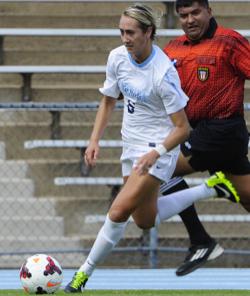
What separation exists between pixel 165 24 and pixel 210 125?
16.3 ft

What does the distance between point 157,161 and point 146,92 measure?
46cm

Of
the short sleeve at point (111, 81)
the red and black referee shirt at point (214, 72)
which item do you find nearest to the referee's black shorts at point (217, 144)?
the red and black referee shirt at point (214, 72)

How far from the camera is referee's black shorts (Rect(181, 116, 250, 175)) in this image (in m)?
7.95

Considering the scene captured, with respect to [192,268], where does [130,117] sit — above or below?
above

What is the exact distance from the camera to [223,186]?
814cm

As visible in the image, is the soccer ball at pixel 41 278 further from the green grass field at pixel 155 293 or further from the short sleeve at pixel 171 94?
the short sleeve at pixel 171 94

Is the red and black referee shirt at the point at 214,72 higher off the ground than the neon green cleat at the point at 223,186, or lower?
higher

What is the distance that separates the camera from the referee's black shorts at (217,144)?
7.95 m

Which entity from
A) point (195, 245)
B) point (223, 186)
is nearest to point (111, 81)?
point (223, 186)

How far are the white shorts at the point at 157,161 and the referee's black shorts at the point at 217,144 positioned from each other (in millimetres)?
449

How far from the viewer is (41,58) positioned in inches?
500

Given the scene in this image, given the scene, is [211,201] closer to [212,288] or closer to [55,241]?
[55,241]

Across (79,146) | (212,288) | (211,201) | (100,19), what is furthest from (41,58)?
(212,288)

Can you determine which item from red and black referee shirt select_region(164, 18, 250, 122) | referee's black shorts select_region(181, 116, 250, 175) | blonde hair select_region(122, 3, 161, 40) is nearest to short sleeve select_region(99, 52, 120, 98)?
blonde hair select_region(122, 3, 161, 40)
